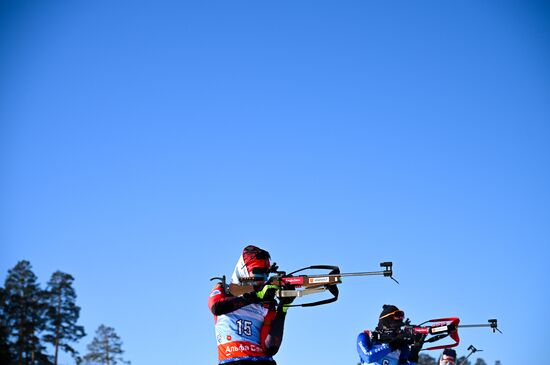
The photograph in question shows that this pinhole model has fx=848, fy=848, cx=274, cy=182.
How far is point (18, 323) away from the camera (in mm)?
30016

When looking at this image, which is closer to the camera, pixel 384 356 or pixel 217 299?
pixel 217 299

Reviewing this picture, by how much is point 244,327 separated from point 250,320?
6.0 inches

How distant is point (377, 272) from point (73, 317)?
2311 cm

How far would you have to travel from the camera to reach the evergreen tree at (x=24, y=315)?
96.8 ft

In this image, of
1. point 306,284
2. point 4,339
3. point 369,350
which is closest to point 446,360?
point 369,350

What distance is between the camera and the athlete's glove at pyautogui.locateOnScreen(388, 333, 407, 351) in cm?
1752

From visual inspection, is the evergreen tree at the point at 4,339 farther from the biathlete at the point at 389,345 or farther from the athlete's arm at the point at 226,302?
the athlete's arm at the point at 226,302

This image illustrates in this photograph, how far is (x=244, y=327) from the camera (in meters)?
13.0

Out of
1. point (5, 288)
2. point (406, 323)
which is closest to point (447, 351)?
point (406, 323)

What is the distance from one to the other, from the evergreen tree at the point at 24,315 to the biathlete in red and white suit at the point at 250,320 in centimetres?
1818

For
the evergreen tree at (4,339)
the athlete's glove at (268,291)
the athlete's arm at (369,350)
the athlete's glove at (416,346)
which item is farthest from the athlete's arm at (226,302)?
the evergreen tree at (4,339)

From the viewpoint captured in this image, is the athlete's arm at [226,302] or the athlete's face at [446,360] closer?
the athlete's arm at [226,302]

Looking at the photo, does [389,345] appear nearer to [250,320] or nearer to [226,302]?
[250,320]

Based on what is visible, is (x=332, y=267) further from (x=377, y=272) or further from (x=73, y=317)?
(x=73, y=317)
